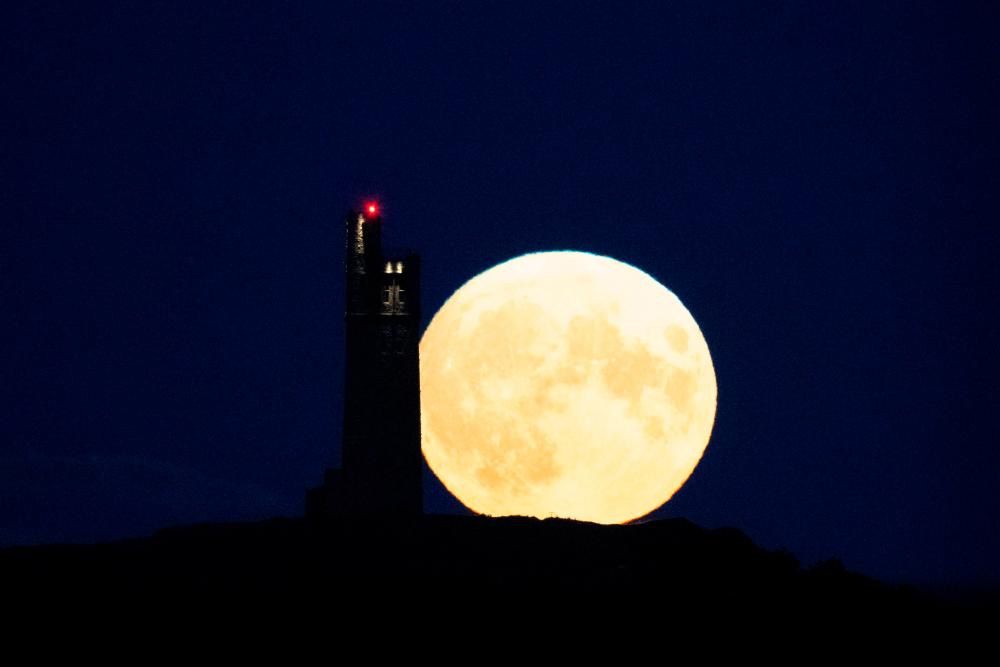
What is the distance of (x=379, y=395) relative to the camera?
4503cm

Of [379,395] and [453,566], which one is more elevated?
[379,395]

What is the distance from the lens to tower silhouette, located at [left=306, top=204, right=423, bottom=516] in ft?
145

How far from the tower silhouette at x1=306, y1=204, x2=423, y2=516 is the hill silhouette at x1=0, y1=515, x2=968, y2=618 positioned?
4297 mm

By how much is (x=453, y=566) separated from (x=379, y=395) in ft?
41.9

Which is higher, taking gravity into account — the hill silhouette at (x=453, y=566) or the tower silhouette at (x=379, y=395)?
the tower silhouette at (x=379, y=395)

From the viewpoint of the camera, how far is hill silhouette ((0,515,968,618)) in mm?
31172

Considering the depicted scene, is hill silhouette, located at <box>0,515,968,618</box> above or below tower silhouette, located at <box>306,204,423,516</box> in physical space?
below

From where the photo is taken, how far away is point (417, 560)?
34.0 metres

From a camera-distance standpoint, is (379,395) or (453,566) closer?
(453,566)

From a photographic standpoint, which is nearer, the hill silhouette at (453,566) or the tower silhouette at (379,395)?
the hill silhouette at (453,566)

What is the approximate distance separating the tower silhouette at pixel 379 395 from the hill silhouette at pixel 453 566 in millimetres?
4297

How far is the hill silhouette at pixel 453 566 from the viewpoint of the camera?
31.2 meters

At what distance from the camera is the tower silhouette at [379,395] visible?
4416cm

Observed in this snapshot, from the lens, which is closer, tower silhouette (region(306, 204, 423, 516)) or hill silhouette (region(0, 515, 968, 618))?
hill silhouette (region(0, 515, 968, 618))
